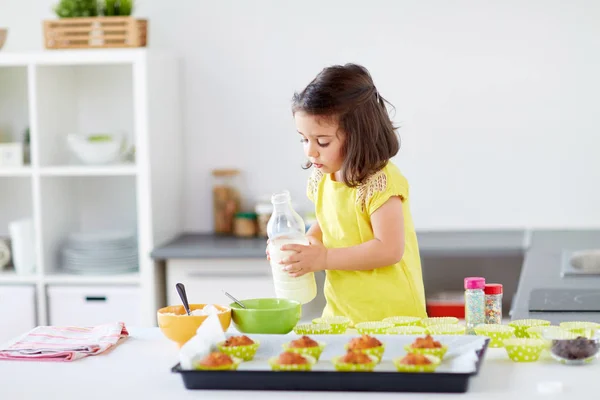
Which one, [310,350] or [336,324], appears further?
[336,324]

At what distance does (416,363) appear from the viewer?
1.43 meters

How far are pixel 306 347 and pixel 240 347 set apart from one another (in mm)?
115

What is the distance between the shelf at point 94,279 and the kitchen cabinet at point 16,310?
0.09m

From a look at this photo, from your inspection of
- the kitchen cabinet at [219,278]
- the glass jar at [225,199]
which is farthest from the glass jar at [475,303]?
the glass jar at [225,199]

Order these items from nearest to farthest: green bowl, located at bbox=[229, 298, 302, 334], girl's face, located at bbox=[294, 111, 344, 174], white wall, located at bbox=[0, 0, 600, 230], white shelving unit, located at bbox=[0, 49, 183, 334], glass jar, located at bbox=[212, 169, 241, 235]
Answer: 1. green bowl, located at bbox=[229, 298, 302, 334]
2. girl's face, located at bbox=[294, 111, 344, 174]
3. white shelving unit, located at bbox=[0, 49, 183, 334]
4. white wall, located at bbox=[0, 0, 600, 230]
5. glass jar, located at bbox=[212, 169, 241, 235]

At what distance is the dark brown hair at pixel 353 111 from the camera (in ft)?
6.68

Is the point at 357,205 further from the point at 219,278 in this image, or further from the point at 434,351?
the point at 219,278

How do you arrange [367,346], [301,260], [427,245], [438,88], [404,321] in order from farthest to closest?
[438,88]
[427,245]
[301,260]
[404,321]
[367,346]

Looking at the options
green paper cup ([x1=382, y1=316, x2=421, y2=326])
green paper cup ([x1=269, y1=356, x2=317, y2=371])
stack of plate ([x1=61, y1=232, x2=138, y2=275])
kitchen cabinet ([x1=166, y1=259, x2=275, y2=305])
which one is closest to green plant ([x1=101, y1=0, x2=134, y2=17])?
stack of plate ([x1=61, y1=232, x2=138, y2=275])

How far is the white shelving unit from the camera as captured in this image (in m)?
3.37

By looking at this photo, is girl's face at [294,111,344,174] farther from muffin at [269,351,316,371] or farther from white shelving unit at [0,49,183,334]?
white shelving unit at [0,49,183,334]

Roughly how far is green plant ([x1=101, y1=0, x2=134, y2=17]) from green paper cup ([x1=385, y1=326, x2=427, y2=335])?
2.13 metres

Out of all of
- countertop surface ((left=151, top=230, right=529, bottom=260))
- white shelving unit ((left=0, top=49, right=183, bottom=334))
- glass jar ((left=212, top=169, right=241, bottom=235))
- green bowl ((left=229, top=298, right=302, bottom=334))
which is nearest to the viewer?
green bowl ((left=229, top=298, right=302, bottom=334))

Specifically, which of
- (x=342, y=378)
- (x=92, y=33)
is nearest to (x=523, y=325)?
(x=342, y=378)
